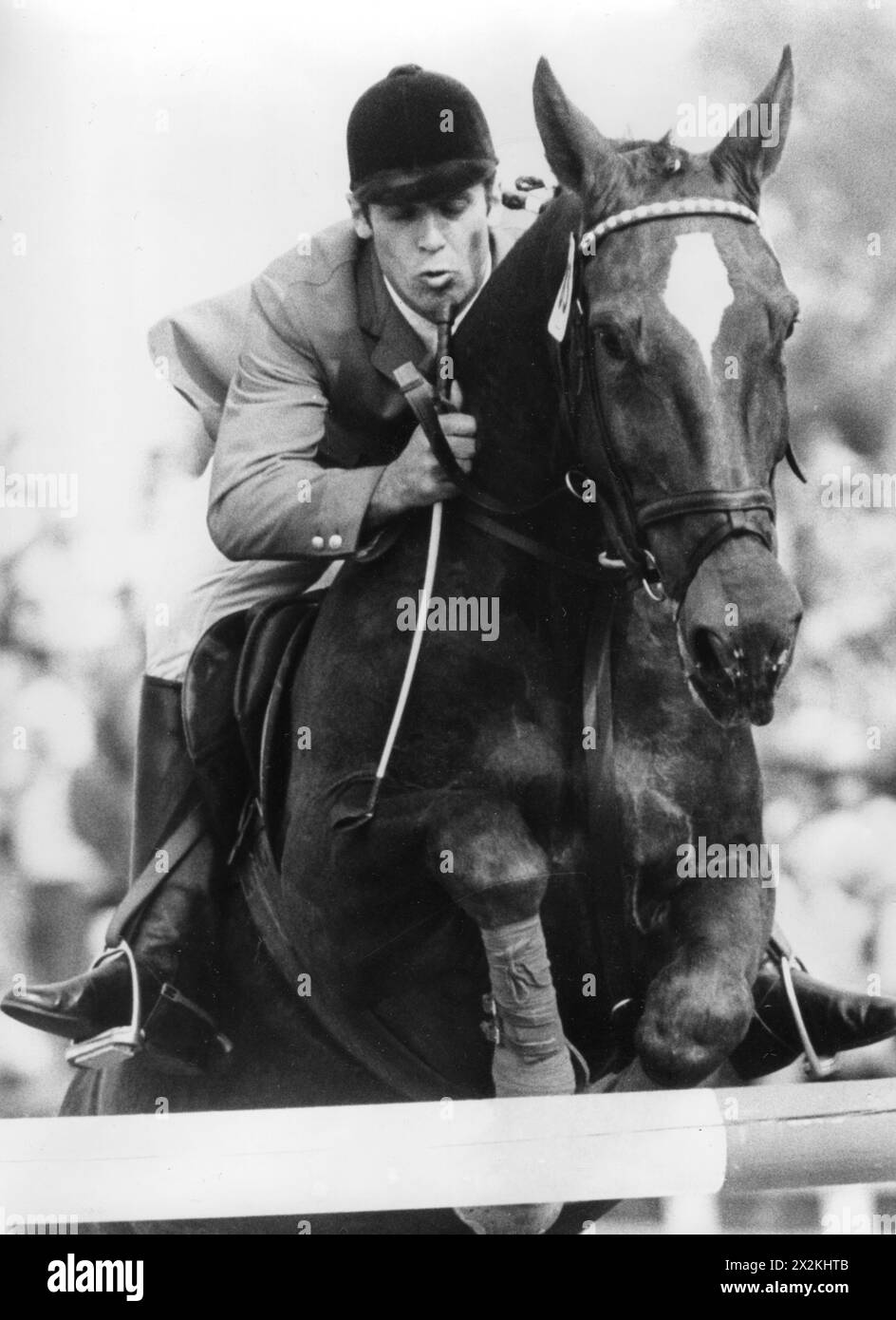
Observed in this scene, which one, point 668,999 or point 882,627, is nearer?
point 668,999

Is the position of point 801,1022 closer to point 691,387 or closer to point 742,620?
point 742,620

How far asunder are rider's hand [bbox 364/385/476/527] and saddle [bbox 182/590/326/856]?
0.25 m

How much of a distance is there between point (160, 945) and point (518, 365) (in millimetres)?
1353

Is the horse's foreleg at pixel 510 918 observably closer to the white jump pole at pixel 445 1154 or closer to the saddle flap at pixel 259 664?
the white jump pole at pixel 445 1154

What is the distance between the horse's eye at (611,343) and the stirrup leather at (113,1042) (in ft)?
4.95

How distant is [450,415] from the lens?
3373 millimetres

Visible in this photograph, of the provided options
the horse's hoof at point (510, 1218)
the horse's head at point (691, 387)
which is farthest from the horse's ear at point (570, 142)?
the horse's hoof at point (510, 1218)

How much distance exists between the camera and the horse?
325cm

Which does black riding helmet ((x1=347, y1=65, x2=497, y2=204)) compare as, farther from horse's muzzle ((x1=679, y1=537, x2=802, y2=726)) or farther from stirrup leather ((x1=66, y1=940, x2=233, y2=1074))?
stirrup leather ((x1=66, y1=940, x2=233, y2=1074))

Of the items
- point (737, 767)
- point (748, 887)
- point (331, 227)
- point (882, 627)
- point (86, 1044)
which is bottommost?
point (86, 1044)

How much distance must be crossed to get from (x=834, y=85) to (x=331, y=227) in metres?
1.10
